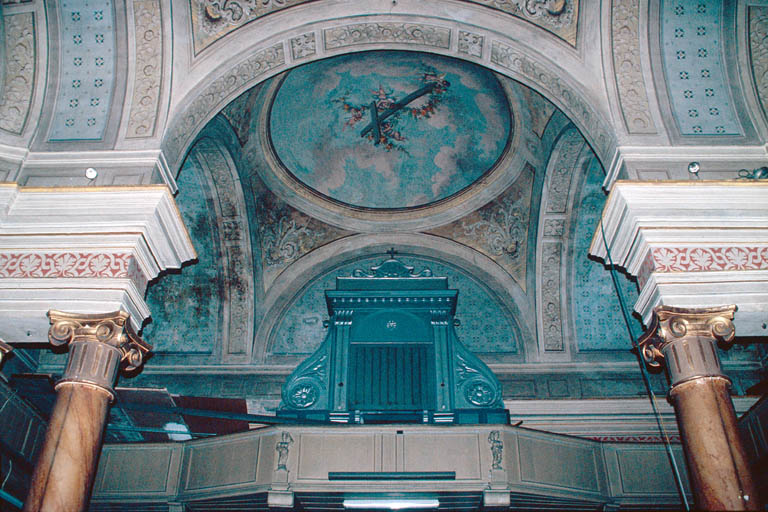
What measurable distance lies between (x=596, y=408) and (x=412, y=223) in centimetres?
412

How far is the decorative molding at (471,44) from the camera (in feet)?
26.4

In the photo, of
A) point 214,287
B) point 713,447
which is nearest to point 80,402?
point 713,447

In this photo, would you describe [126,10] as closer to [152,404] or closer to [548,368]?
[152,404]

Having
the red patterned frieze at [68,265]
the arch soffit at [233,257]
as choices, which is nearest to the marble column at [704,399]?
the red patterned frieze at [68,265]

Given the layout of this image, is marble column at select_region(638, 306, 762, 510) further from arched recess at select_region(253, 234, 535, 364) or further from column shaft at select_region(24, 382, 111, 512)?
arched recess at select_region(253, 234, 535, 364)

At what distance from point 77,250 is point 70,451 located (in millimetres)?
1924

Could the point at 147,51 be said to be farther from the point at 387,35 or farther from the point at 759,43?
the point at 759,43

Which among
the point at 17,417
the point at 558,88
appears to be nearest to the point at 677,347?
the point at 558,88

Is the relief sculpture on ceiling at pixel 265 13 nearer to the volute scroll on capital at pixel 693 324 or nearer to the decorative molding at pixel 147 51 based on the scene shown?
the decorative molding at pixel 147 51

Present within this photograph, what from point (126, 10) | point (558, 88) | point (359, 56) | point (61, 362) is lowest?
point (61, 362)

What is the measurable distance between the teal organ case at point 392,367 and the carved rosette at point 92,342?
2.88m

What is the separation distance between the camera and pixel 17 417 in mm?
7969

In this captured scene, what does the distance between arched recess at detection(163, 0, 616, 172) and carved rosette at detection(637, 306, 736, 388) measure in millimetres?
2157

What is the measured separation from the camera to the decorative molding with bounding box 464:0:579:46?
25.1 feet
